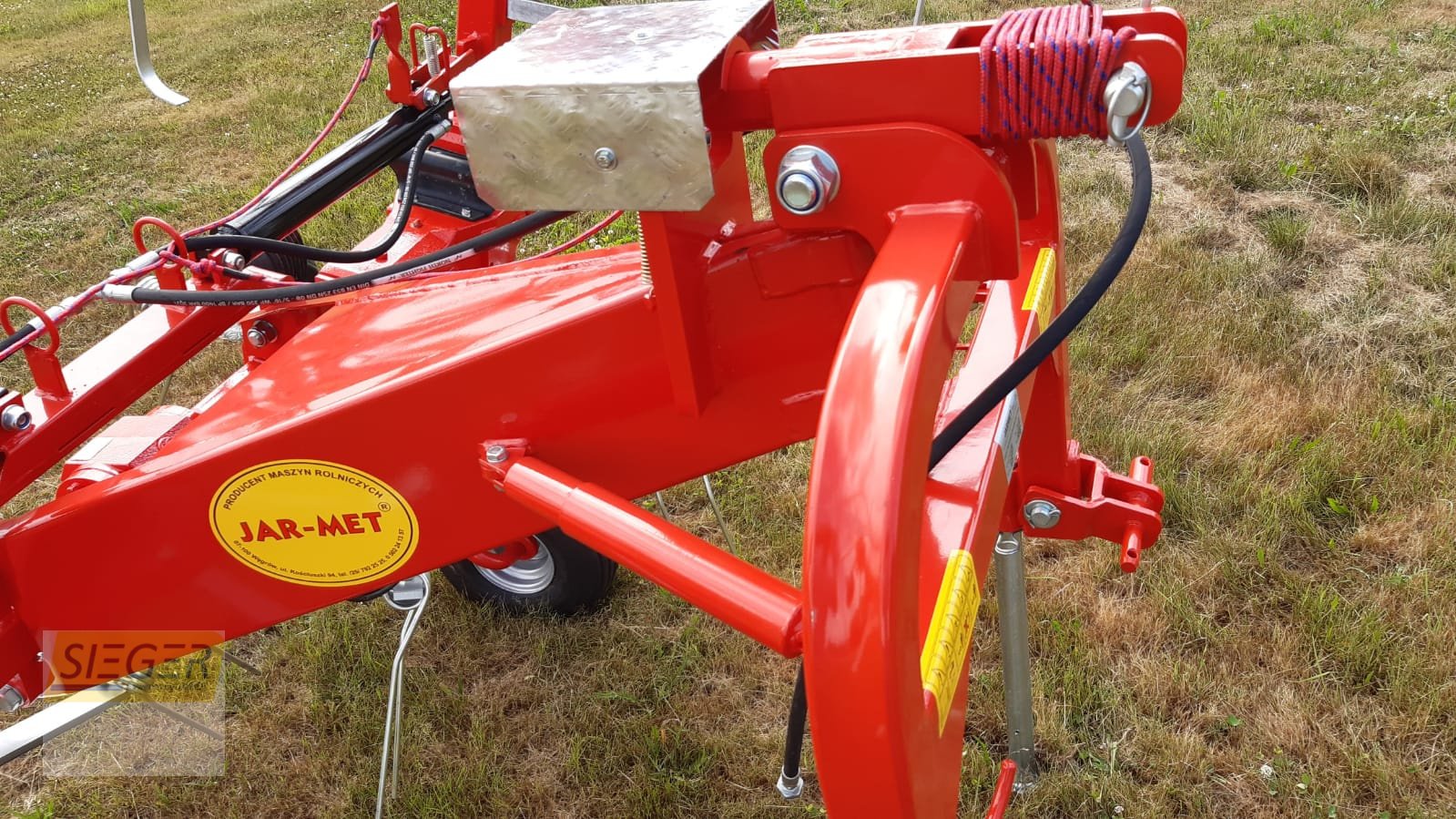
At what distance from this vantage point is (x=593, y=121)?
977mm

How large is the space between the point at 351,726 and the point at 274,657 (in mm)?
357

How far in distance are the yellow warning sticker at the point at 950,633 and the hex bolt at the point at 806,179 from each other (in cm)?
36

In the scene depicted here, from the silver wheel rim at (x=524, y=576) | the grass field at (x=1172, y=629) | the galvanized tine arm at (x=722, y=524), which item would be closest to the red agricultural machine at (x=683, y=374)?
the grass field at (x=1172, y=629)

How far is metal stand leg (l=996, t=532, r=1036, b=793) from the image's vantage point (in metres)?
1.70

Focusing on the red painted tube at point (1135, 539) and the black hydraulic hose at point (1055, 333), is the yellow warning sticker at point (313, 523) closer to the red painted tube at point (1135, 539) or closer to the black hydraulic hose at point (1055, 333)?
the black hydraulic hose at point (1055, 333)

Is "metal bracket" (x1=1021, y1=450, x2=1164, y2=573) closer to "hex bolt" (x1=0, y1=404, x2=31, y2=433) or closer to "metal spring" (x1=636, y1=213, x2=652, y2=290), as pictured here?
"metal spring" (x1=636, y1=213, x2=652, y2=290)

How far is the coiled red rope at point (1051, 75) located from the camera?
965 mm

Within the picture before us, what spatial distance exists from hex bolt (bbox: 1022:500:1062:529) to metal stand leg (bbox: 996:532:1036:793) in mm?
42

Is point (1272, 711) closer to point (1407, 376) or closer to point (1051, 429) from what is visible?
point (1051, 429)

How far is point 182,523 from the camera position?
5.08 ft

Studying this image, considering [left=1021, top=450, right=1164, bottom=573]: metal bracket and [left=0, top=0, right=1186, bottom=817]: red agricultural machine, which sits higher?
[left=0, top=0, right=1186, bottom=817]: red agricultural machine

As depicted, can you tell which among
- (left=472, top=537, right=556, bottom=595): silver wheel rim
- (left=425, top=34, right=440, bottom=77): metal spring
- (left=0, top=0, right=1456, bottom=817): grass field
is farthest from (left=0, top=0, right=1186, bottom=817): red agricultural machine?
(left=472, top=537, right=556, bottom=595): silver wheel rim

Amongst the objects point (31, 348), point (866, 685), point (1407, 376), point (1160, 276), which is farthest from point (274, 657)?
point (1407, 376)

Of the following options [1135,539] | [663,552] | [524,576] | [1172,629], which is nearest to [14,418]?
[663,552]
